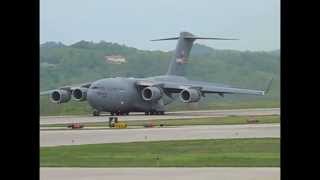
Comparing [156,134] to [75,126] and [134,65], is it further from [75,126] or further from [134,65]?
[134,65]

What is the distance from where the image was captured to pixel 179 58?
16.4m

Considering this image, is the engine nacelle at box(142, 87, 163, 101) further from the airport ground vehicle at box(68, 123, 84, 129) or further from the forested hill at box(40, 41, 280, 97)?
the airport ground vehicle at box(68, 123, 84, 129)

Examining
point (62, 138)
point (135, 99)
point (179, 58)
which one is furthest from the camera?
point (179, 58)

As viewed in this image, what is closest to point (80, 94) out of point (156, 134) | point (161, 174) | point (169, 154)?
point (156, 134)

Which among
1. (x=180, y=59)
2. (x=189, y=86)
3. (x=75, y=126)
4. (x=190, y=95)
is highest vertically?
A: (x=180, y=59)

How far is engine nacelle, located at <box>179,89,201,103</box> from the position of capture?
13828 mm

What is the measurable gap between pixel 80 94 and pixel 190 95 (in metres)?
2.82

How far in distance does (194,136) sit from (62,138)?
1879 mm

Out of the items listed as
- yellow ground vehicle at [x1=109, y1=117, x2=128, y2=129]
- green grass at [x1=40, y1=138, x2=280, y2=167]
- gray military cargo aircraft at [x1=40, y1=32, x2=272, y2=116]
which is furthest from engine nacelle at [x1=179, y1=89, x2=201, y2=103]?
green grass at [x1=40, y1=138, x2=280, y2=167]

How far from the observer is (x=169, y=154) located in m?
6.39
